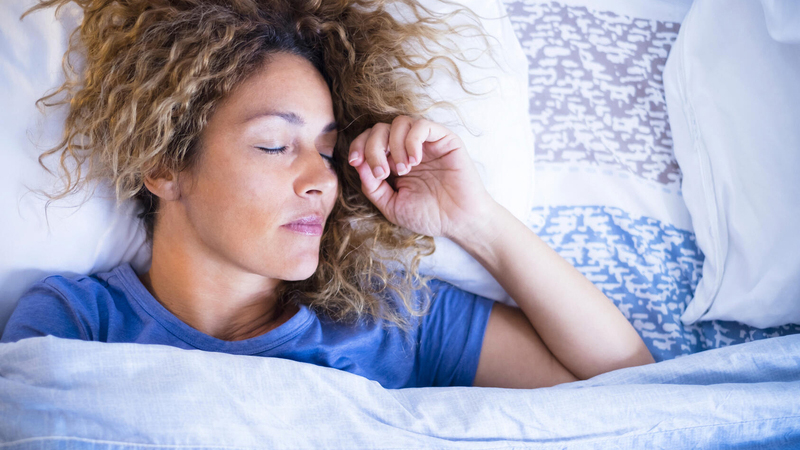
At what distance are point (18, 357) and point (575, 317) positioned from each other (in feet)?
3.26

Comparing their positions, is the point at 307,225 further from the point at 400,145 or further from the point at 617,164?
the point at 617,164

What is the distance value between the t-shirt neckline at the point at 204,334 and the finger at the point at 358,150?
1.12 ft

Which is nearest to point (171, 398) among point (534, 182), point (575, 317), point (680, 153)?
point (575, 317)

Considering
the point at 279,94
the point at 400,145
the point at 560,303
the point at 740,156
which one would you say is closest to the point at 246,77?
the point at 279,94

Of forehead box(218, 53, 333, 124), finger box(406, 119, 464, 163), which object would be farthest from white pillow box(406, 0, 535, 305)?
forehead box(218, 53, 333, 124)

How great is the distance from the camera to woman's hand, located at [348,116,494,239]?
1.00 metres

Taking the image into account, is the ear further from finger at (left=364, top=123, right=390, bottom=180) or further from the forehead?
finger at (left=364, top=123, right=390, bottom=180)

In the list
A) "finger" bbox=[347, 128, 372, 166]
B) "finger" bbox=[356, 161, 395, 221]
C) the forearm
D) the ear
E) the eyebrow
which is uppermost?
the eyebrow

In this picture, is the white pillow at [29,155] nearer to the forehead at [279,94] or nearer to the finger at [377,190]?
the forehead at [279,94]

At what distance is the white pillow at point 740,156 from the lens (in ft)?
3.82

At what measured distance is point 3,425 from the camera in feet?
2.24

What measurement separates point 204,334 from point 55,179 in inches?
17.9

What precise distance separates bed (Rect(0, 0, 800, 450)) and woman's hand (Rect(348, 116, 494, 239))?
16 cm

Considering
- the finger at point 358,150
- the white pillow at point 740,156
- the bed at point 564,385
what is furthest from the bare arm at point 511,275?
the white pillow at point 740,156
